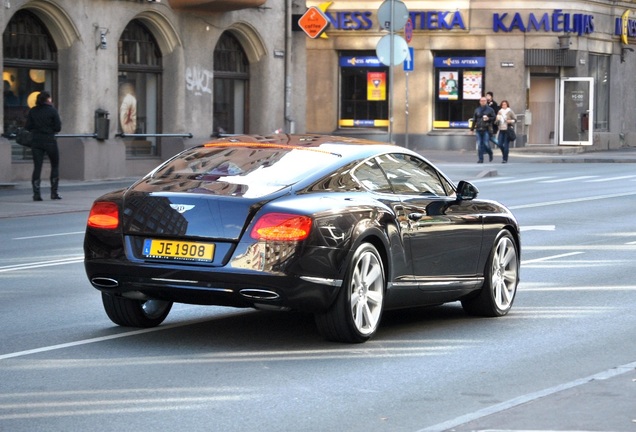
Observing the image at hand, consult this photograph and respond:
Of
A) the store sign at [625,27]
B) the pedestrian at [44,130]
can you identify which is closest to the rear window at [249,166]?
the pedestrian at [44,130]

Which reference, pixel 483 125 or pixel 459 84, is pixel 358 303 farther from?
pixel 459 84

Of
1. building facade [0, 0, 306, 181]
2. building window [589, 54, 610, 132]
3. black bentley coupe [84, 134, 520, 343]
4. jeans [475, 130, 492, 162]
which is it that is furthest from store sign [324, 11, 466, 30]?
black bentley coupe [84, 134, 520, 343]

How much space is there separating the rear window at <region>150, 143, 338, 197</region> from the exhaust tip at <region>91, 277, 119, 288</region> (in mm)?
827

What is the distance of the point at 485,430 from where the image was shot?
6.66 meters

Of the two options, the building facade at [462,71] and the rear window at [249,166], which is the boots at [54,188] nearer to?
the rear window at [249,166]

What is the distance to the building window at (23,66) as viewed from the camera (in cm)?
2897

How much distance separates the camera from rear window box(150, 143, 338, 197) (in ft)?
31.4

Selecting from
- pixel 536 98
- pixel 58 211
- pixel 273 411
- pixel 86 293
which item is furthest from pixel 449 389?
pixel 536 98

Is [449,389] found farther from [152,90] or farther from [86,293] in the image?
[152,90]

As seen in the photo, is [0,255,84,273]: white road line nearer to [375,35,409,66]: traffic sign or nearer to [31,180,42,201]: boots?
[31,180,42,201]: boots

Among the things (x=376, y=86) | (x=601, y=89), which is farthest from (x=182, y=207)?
(x=601, y=89)

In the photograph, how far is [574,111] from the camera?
1996 inches

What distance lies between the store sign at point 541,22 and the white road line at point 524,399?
41341mm

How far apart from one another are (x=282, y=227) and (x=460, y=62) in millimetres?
41308
